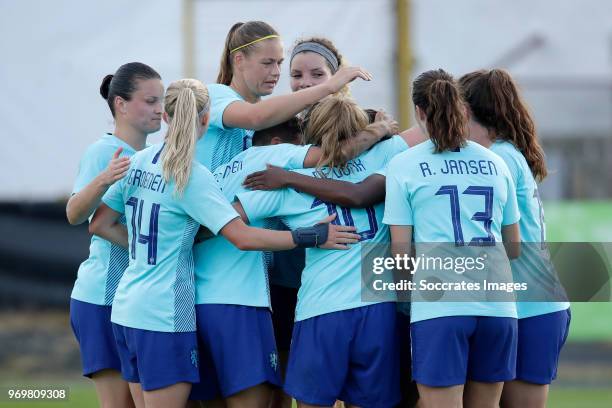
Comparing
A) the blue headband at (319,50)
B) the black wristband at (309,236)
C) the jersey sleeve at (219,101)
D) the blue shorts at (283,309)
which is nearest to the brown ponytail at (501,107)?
the blue headband at (319,50)

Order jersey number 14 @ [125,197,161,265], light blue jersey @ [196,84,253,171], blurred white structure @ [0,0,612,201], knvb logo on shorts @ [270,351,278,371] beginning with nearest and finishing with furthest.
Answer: jersey number 14 @ [125,197,161,265] → knvb logo on shorts @ [270,351,278,371] → light blue jersey @ [196,84,253,171] → blurred white structure @ [0,0,612,201]

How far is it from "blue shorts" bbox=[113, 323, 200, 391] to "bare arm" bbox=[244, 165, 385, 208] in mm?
761

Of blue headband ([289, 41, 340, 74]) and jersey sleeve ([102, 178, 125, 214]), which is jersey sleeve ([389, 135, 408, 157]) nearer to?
blue headband ([289, 41, 340, 74])

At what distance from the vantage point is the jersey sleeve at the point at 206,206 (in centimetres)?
438

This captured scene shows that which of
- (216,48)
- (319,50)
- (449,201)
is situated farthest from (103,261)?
(216,48)

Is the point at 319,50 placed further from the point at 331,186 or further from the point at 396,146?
the point at 331,186

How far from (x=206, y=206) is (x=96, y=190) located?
56 cm

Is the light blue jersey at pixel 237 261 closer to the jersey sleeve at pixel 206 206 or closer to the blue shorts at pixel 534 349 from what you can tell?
the jersey sleeve at pixel 206 206

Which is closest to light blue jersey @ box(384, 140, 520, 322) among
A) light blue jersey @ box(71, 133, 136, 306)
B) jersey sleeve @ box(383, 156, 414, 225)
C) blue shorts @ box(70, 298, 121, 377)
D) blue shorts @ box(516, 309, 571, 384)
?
jersey sleeve @ box(383, 156, 414, 225)

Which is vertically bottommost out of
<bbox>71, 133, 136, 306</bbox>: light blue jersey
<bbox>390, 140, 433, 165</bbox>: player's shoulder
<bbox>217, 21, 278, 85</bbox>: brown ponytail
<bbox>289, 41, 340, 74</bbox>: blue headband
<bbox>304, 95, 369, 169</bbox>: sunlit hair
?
<bbox>71, 133, 136, 306</bbox>: light blue jersey

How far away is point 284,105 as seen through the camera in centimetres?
457

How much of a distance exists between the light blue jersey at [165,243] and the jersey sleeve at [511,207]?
119 cm

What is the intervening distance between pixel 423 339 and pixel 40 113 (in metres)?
7.46

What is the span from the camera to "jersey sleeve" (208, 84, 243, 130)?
4777 mm
